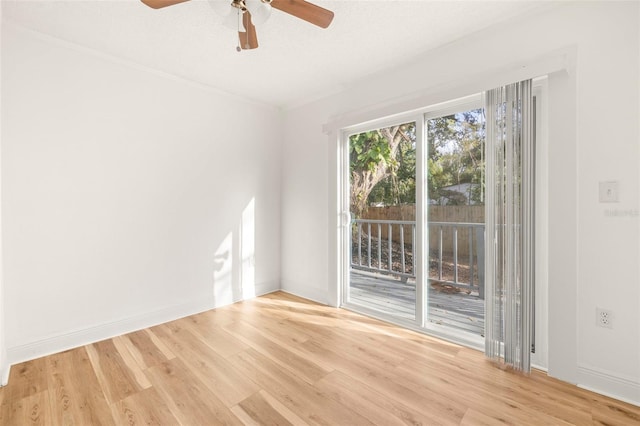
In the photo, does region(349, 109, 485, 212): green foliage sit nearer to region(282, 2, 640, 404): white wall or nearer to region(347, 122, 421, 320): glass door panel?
region(347, 122, 421, 320): glass door panel

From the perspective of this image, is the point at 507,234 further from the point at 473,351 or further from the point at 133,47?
the point at 133,47

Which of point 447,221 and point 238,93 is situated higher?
point 238,93

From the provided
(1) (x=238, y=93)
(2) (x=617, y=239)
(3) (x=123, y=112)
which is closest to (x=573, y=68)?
(2) (x=617, y=239)

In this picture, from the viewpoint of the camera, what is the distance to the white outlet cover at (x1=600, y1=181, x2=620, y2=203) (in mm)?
1770

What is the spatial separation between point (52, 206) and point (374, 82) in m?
2.94

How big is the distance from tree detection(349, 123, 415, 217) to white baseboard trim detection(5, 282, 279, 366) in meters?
1.98

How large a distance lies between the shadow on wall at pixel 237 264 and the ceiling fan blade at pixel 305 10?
232cm

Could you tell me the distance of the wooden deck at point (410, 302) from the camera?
281 centimetres

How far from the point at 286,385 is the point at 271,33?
2469 mm

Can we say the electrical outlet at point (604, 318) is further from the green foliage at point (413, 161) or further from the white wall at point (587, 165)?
the green foliage at point (413, 161)

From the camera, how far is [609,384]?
1794mm

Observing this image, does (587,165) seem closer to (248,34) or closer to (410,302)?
(410,302)

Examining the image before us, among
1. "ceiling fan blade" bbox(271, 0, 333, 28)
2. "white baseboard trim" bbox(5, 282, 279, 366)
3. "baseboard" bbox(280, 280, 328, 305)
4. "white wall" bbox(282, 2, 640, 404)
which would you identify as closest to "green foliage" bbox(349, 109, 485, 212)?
"white wall" bbox(282, 2, 640, 404)

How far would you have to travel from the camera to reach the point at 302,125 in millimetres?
3721
